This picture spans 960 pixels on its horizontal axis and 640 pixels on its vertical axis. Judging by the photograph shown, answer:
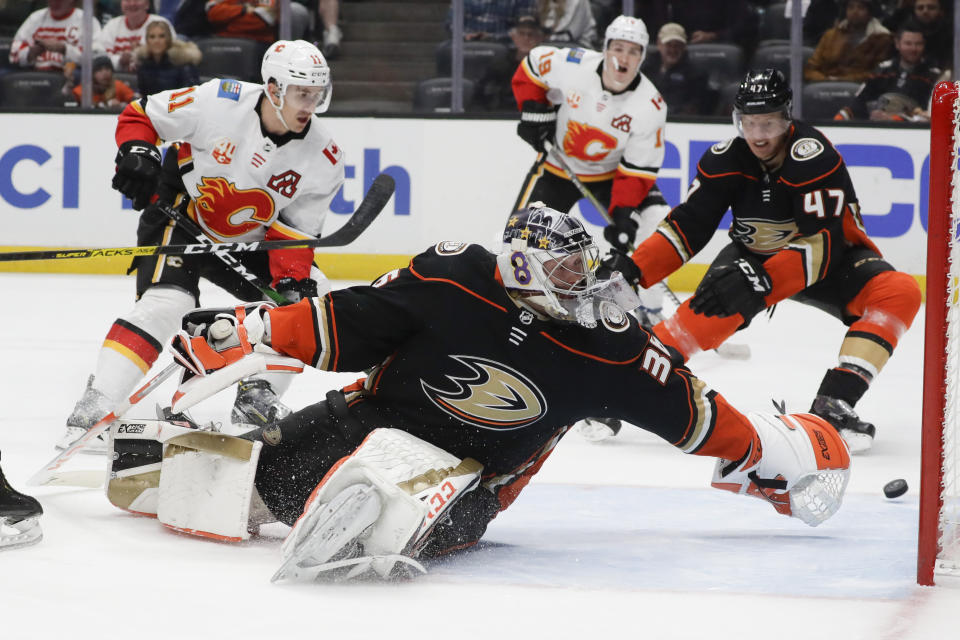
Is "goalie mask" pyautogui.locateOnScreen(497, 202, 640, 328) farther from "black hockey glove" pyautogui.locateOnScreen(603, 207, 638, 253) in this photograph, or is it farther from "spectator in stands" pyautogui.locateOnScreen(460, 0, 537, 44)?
"spectator in stands" pyautogui.locateOnScreen(460, 0, 537, 44)

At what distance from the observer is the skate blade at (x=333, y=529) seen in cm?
230

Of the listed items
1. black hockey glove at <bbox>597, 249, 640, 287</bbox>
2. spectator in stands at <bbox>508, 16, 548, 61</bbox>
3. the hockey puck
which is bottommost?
the hockey puck

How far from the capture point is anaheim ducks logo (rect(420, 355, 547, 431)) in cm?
247

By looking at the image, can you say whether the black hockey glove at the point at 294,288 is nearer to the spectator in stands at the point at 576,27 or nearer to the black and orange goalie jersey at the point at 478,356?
the black and orange goalie jersey at the point at 478,356

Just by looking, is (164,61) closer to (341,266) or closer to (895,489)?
(341,266)

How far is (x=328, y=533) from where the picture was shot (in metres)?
2.31

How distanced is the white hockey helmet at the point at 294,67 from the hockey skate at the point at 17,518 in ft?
5.11

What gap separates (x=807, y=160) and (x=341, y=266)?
3878mm

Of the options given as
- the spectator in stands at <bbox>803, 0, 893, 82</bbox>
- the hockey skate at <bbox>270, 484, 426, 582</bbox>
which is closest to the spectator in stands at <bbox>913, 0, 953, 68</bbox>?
the spectator in stands at <bbox>803, 0, 893, 82</bbox>

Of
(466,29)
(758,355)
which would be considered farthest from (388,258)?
(758,355)

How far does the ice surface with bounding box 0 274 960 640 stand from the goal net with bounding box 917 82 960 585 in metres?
0.12

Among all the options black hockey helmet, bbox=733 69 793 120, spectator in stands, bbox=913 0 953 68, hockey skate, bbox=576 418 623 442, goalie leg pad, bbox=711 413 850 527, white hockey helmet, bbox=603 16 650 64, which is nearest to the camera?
goalie leg pad, bbox=711 413 850 527

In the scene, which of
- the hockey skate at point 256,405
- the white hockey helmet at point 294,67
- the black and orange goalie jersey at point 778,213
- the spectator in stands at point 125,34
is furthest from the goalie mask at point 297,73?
the spectator in stands at point 125,34

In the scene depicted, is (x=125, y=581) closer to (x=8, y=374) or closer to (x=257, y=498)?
(x=257, y=498)
